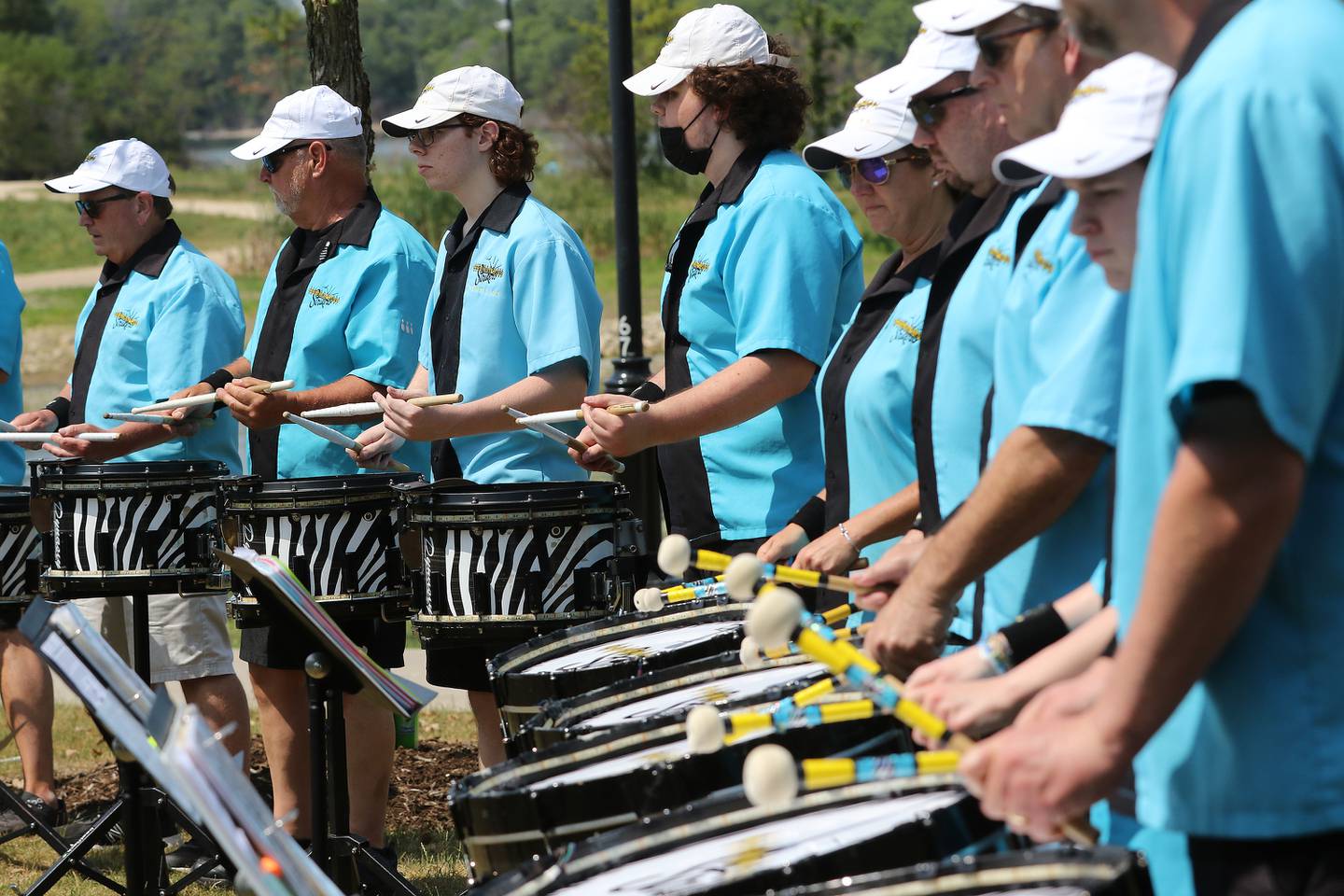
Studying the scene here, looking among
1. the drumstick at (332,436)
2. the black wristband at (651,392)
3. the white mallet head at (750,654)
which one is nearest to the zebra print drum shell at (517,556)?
the black wristband at (651,392)

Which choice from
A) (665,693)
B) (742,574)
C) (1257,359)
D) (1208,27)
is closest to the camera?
(1257,359)

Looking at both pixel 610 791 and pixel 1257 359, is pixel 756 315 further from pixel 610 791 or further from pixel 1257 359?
pixel 1257 359

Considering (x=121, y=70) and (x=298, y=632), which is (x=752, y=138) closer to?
(x=298, y=632)

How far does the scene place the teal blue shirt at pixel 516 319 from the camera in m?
5.18

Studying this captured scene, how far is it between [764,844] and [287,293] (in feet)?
13.3

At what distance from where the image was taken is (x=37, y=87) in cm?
6850

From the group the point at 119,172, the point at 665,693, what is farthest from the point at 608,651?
the point at 119,172

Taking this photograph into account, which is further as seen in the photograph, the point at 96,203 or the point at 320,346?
the point at 96,203

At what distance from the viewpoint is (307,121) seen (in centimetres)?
597

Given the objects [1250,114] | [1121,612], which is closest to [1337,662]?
[1121,612]

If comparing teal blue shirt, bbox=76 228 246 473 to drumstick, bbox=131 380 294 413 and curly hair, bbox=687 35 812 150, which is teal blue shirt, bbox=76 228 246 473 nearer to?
drumstick, bbox=131 380 294 413

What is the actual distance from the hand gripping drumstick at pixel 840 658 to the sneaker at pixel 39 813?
509 cm

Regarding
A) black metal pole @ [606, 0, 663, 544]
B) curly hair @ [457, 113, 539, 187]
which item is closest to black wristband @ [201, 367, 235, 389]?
curly hair @ [457, 113, 539, 187]

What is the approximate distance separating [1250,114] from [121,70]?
83.2 metres
